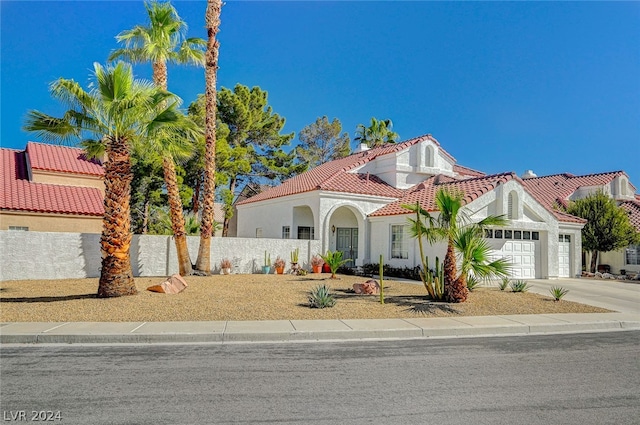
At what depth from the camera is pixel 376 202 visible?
2305 cm

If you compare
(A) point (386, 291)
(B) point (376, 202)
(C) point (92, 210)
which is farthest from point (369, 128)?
(A) point (386, 291)

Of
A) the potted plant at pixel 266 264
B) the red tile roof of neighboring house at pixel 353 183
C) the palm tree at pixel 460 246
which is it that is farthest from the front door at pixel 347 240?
the palm tree at pixel 460 246

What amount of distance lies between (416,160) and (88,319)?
63.5ft

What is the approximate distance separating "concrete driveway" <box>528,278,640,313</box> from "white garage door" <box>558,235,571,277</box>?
99 centimetres

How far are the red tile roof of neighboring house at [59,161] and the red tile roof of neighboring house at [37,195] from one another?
1.58ft

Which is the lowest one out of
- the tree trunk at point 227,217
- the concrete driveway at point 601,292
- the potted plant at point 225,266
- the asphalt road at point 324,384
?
the asphalt road at point 324,384

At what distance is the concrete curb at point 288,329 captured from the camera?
27.7ft

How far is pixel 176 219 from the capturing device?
715 inches

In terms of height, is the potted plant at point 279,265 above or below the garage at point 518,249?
below

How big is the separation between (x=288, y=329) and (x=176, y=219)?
10.5 metres

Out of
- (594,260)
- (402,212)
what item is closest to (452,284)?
(402,212)

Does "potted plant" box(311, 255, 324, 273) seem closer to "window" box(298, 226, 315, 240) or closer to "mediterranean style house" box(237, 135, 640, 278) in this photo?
"mediterranean style house" box(237, 135, 640, 278)

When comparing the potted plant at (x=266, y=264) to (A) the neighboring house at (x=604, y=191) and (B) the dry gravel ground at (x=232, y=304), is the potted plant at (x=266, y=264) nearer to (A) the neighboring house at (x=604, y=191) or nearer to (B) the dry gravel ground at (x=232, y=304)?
(B) the dry gravel ground at (x=232, y=304)

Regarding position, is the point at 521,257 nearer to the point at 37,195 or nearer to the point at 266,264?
the point at 266,264
